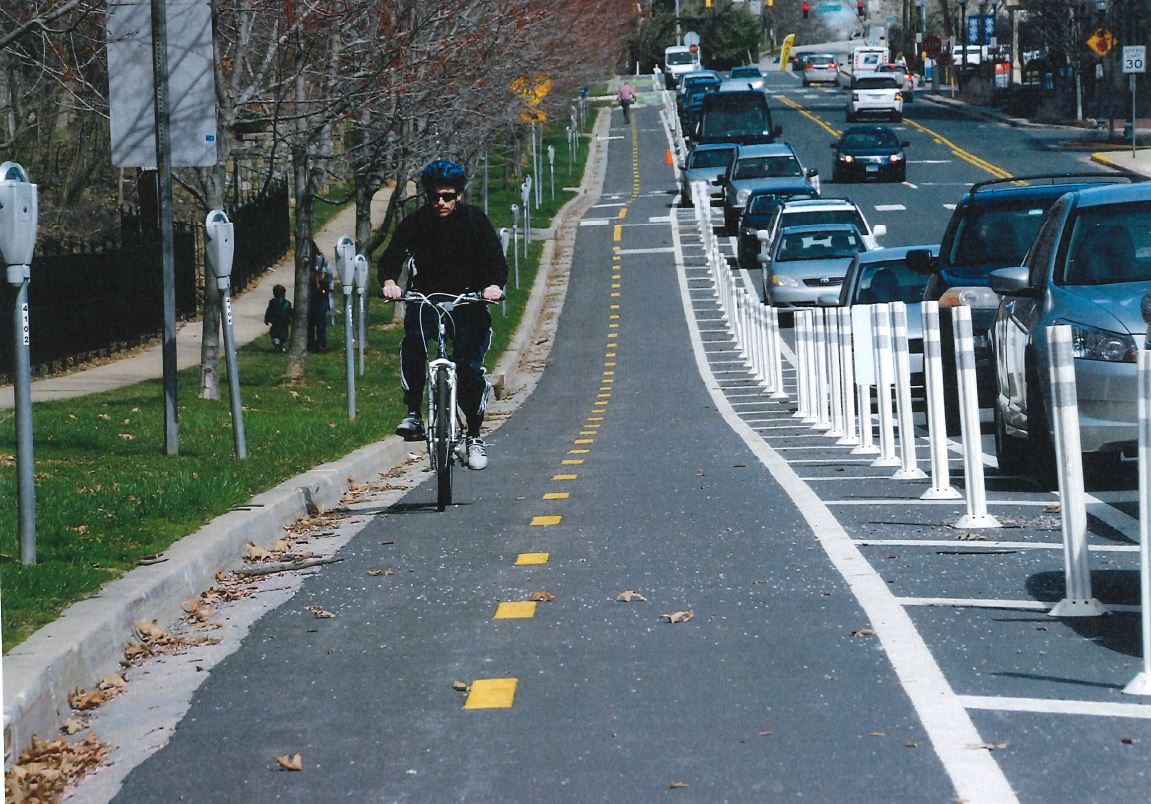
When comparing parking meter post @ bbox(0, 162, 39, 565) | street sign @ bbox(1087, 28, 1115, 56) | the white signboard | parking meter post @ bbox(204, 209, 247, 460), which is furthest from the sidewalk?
street sign @ bbox(1087, 28, 1115, 56)

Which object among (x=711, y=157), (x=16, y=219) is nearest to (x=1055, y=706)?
(x=16, y=219)

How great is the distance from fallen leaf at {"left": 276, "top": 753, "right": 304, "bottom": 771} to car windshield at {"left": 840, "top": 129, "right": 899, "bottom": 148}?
54837mm

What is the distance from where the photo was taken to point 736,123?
5562 cm

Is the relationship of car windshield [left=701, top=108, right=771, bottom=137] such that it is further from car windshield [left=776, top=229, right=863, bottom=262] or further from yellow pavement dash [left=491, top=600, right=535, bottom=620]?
yellow pavement dash [left=491, top=600, right=535, bottom=620]

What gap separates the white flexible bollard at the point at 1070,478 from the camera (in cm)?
738

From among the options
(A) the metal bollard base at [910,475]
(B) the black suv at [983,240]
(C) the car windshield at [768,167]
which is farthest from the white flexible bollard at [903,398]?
(C) the car windshield at [768,167]

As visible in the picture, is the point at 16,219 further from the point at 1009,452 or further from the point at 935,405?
the point at 1009,452

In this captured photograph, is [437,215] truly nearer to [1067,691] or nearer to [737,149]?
[1067,691]

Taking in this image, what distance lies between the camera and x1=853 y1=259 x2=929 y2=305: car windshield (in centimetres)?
2202

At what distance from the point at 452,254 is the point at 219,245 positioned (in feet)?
10.3

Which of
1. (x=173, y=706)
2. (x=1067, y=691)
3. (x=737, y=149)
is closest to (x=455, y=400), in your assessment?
(x=173, y=706)

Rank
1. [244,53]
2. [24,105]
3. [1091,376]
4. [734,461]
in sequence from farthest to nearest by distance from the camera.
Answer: [24,105] < [244,53] < [734,461] < [1091,376]

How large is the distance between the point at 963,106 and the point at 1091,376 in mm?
82535

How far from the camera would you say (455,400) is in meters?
11.6
